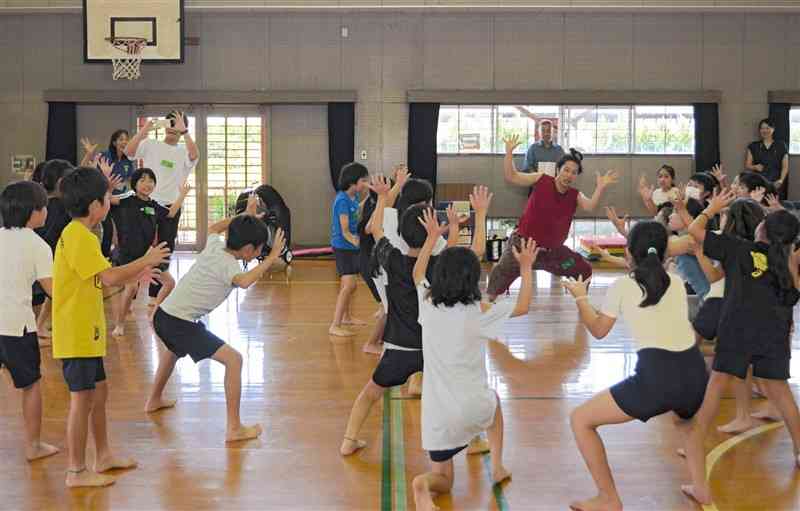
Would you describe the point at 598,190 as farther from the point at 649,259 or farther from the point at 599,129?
the point at 599,129

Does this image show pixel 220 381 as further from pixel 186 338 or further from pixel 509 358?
pixel 509 358

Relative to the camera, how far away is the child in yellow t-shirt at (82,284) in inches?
188

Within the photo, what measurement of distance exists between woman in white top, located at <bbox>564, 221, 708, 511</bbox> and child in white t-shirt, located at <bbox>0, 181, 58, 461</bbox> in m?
2.81

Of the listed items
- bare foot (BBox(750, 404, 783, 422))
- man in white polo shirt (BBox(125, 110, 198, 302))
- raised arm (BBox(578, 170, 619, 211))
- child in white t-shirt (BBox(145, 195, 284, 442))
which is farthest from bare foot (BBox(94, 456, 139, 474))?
man in white polo shirt (BBox(125, 110, 198, 302))

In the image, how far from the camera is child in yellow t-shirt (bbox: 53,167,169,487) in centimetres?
477

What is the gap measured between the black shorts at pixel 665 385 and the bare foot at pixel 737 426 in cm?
175

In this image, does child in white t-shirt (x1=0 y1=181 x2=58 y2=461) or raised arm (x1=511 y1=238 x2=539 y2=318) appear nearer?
raised arm (x1=511 y1=238 x2=539 y2=318)

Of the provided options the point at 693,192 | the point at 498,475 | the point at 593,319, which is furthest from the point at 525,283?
the point at 693,192

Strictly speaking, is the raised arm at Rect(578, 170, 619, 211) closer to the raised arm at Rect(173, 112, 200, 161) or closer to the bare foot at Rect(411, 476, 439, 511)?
the bare foot at Rect(411, 476, 439, 511)

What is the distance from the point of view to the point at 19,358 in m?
5.18

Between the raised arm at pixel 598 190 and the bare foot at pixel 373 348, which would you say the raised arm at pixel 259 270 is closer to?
the bare foot at pixel 373 348

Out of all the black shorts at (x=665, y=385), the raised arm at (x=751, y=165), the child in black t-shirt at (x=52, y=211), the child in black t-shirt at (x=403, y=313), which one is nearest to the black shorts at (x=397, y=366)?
the child in black t-shirt at (x=403, y=313)

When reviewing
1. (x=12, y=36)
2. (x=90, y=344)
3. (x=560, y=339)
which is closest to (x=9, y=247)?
(x=90, y=344)

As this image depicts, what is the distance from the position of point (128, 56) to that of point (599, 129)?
767 centimetres
